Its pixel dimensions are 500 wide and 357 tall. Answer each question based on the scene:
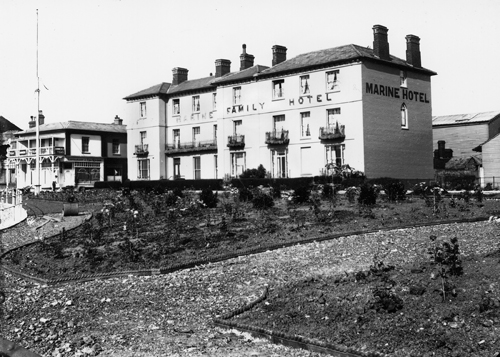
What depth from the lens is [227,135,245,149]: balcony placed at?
5019cm

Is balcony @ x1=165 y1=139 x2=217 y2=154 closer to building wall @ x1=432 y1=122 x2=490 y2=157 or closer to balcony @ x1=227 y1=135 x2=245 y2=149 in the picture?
balcony @ x1=227 y1=135 x2=245 y2=149

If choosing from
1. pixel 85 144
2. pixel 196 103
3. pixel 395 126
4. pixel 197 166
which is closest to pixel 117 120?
pixel 85 144

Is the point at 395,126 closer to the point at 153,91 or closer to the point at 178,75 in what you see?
the point at 178,75

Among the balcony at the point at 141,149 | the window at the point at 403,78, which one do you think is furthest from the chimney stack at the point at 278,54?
the balcony at the point at 141,149

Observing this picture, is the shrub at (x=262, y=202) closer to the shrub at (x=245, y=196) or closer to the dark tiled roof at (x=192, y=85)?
the shrub at (x=245, y=196)

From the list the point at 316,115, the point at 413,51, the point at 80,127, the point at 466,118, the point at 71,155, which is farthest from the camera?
the point at 80,127

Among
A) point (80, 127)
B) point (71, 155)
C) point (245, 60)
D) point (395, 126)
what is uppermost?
point (245, 60)

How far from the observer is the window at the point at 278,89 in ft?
157

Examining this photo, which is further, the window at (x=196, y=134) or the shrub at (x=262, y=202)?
the window at (x=196, y=134)

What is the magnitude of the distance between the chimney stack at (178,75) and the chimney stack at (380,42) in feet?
72.9

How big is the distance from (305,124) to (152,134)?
18538 mm

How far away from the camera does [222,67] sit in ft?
184

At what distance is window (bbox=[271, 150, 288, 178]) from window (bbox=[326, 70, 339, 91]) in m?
5.98

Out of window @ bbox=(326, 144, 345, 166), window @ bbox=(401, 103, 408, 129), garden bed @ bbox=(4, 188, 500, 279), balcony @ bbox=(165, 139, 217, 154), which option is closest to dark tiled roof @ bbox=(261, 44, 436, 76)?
window @ bbox=(401, 103, 408, 129)
